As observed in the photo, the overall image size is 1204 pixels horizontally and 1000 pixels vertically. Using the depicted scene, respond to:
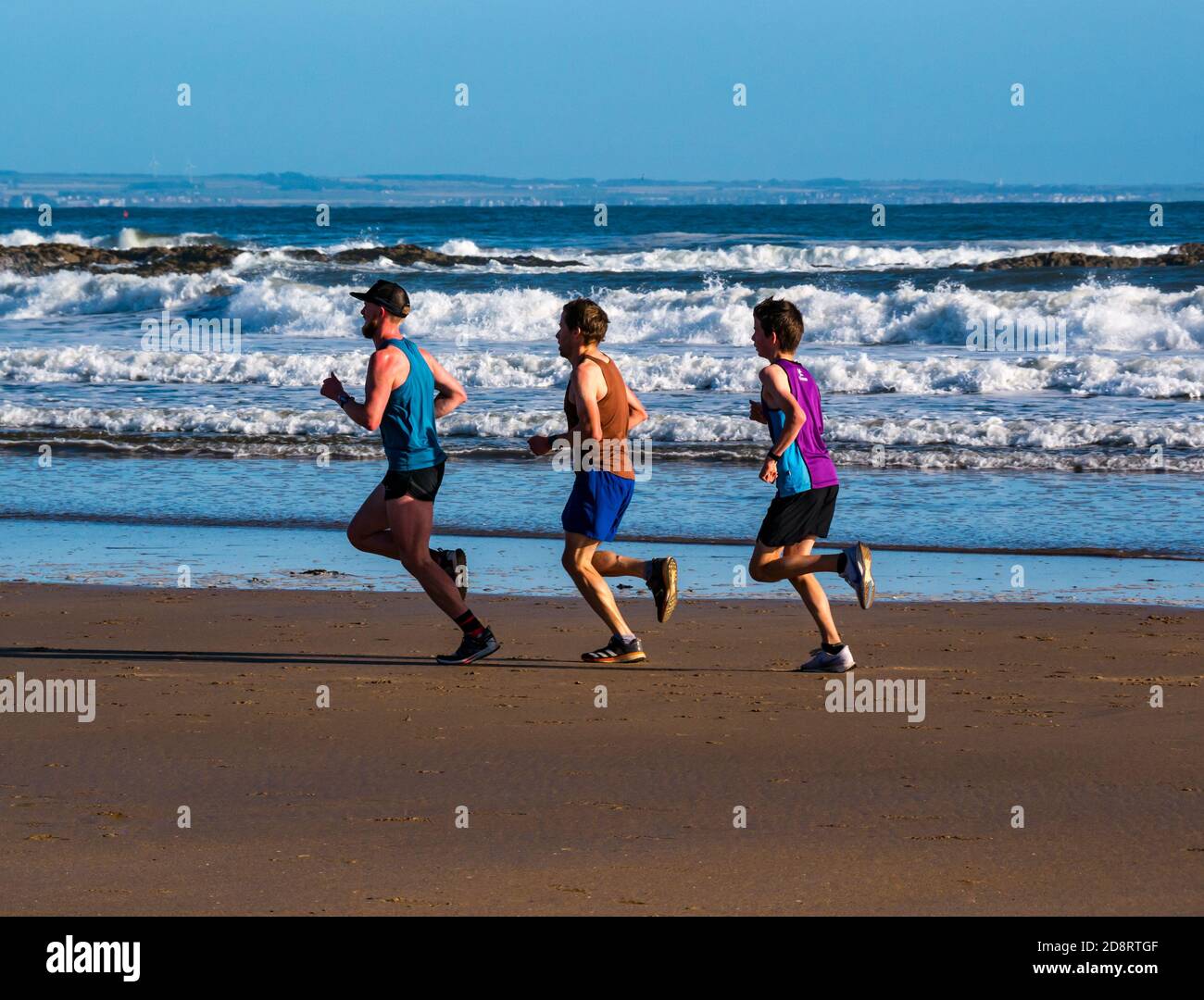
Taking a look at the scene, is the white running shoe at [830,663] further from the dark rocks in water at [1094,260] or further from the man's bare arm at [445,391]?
the dark rocks in water at [1094,260]

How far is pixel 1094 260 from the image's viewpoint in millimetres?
34719

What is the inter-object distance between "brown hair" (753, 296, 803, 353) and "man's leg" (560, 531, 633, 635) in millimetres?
1161

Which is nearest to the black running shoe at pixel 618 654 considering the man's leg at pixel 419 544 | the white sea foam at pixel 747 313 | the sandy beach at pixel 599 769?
the sandy beach at pixel 599 769

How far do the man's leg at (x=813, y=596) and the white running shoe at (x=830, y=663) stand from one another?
2.0 inches

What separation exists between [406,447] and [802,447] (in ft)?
5.49

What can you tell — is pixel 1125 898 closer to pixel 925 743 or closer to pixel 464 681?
pixel 925 743

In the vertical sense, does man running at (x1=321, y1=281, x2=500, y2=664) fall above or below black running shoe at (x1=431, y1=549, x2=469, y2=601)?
above

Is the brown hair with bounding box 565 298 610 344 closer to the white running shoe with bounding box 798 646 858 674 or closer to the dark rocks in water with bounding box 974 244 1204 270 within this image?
the white running shoe with bounding box 798 646 858 674

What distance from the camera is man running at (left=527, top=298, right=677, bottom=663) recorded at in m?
6.60

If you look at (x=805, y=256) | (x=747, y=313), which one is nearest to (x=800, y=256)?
(x=805, y=256)

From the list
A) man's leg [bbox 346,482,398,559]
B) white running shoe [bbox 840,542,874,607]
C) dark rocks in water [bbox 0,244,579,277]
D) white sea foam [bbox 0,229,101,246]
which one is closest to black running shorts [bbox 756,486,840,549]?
white running shoe [bbox 840,542,874,607]

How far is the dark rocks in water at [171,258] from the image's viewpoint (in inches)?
1527

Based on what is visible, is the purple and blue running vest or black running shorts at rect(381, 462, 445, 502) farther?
black running shorts at rect(381, 462, 445, 502)

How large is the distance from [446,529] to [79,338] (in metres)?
17.2
